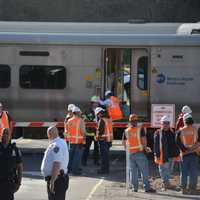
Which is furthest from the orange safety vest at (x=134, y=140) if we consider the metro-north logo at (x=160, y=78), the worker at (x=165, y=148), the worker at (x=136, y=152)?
the metro-north logo at (x=160, y=78)

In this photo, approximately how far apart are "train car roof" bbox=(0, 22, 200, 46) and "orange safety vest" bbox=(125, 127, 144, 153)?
5294 mm

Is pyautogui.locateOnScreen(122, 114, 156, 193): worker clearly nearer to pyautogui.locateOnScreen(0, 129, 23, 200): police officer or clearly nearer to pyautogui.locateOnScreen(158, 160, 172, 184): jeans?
pyautogui.locateOnScreen(158, 160, 172, 184): jeans

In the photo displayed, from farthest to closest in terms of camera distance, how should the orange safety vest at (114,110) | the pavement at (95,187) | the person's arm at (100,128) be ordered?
the orange safety vest at (114,110), the person's arm at (100,128), the pavement at (95,187)

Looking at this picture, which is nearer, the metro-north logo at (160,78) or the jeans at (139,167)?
the jeans at (139,167)

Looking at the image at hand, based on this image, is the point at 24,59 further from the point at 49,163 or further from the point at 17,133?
the point at 49,163

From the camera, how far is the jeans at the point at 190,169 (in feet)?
46.5

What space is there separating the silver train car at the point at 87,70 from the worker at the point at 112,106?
37 centimetres

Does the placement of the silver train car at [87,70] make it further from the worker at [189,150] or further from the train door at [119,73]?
the worker at [189,150]

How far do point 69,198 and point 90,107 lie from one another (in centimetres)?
611

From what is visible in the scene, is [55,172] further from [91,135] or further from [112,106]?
[112,106]

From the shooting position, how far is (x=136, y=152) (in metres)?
14.2

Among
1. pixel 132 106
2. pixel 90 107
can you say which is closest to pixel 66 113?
pixel 90 107

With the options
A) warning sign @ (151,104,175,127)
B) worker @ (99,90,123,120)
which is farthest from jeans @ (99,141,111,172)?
worker @ (99,90,123,120)

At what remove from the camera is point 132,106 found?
1920 cm
